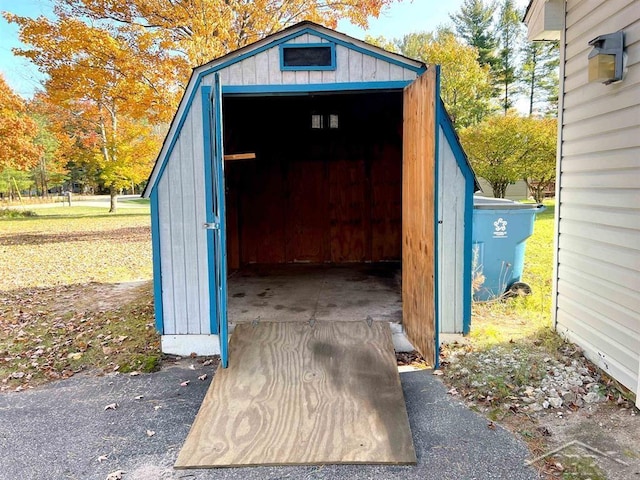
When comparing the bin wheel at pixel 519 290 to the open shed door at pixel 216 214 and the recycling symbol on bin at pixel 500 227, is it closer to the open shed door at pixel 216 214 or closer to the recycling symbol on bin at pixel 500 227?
the recycling symbol on bin at pixel 500 227

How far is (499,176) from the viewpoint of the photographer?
15477 mm

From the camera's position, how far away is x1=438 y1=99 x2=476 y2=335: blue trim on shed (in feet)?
12.5

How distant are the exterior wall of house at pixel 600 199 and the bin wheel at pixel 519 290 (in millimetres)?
1205

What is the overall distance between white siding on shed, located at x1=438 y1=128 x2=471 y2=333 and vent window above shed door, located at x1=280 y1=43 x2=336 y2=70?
1083mm

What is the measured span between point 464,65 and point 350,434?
15.8 metres

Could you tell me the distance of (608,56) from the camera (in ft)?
10.4

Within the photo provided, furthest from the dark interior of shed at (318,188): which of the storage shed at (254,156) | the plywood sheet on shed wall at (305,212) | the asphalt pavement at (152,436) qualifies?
the asphalt pavement at (152,436)

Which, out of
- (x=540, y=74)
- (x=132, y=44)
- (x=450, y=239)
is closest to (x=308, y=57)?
(x=450, y=239)

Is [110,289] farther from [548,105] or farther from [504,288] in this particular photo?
[548,105]

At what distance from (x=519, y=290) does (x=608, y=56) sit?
2.93 metres

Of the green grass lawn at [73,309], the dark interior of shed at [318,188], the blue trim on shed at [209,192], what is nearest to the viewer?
the blue trim on shed at [209,192]

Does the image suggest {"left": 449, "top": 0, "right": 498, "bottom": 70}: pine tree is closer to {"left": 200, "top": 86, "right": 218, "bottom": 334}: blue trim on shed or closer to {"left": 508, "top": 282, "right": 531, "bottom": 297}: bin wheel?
{"left": 508, "top": 282, "right": 531, "bottom": 297}: bin wheel

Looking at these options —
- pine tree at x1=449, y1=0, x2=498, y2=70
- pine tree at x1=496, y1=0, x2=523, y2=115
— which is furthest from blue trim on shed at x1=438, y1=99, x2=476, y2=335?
pine tree at x1=449, y1=0, x2=498, y2=70

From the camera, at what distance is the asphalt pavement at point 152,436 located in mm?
2396
